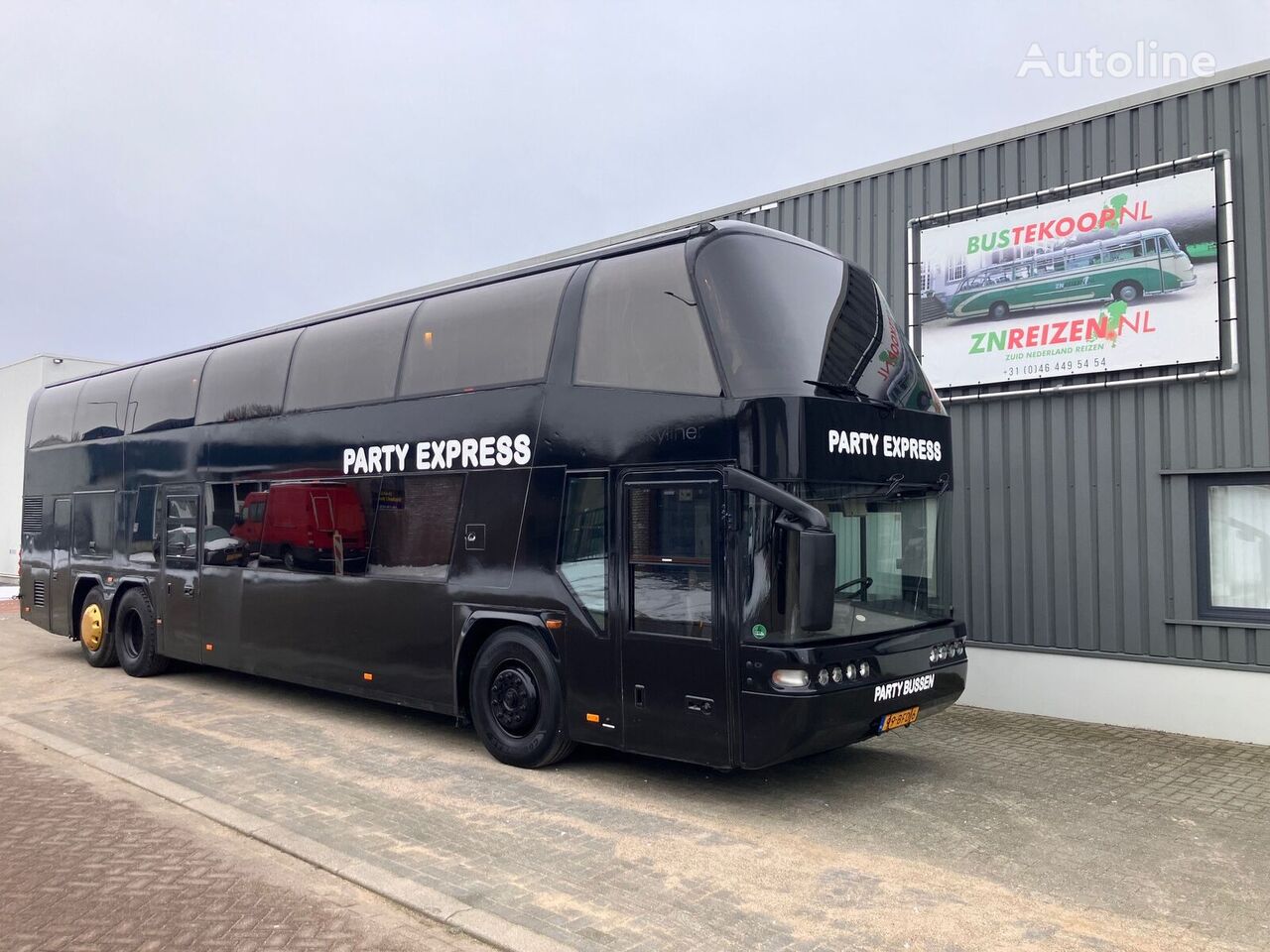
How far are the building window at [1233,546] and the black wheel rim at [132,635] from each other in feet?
39.0

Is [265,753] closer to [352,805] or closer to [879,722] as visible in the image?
[352,805]

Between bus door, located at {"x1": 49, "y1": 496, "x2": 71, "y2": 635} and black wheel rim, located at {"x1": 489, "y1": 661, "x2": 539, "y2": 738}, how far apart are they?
9021mm

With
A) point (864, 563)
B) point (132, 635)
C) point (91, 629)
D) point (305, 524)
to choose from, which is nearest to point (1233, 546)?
point (864, 563)

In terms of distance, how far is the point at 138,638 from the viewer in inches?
498

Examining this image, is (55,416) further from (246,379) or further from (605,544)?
(605,544)

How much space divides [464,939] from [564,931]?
461 millimetres

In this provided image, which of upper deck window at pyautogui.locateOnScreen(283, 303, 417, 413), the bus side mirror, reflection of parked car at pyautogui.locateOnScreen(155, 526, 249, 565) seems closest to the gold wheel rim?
reflection of parked car at pyautogui.locateOnScreen(155, 526, 249, 565)

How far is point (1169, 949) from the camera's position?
458 centimetres

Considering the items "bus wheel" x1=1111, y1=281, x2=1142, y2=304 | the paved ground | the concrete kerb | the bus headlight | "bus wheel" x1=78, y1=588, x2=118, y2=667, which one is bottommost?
the paved ground

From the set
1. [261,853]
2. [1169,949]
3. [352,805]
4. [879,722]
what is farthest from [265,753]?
[1169,949]

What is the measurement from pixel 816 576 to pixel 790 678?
0.71 m

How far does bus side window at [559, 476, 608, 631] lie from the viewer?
7.21 metres

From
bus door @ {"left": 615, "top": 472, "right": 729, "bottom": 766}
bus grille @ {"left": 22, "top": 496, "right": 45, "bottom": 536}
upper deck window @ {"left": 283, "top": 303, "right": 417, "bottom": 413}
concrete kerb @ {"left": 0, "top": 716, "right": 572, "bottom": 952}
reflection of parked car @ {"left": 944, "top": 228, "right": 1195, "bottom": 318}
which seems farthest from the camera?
bus grille @ {"left": 22, "top": 496, "right": 45, "bottom": 536}

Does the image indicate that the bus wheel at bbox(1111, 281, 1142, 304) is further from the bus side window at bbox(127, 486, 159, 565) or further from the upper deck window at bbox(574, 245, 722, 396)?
the bus side window at bbox(127, 486, 159, 565)
